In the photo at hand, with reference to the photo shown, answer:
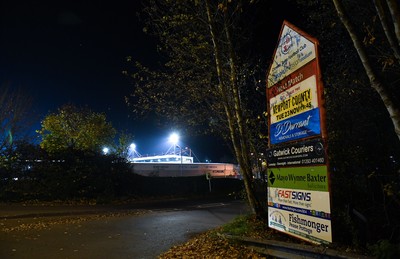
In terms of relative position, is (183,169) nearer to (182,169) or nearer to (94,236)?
(182,169)

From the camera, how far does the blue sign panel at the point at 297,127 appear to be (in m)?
6.56

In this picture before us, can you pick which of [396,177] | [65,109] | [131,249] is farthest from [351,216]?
[65,109]

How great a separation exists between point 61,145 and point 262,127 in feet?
61.0

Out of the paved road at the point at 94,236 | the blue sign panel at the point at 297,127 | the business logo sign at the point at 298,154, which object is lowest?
the paved road at the point at 94,236

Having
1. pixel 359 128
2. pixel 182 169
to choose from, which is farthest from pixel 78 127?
pixel 359 128

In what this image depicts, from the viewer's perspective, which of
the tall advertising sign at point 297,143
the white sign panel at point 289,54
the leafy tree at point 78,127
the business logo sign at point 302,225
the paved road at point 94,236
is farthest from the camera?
the leafy tree at point 78,127

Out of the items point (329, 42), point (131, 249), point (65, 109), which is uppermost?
point (65, 109)

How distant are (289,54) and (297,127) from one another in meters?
1.62

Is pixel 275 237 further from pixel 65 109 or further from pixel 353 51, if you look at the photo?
pixel 65 109

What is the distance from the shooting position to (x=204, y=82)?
1184 cm

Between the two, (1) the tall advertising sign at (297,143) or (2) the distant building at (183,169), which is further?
(2) the distant building at (183,169)

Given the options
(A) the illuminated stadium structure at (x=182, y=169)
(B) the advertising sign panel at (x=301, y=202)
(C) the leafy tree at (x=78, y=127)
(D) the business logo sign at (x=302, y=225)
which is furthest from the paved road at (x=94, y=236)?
(A) the illuminated stadium structure at (x=182, y=169)

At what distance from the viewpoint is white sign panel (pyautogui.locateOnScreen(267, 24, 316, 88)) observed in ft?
22.9

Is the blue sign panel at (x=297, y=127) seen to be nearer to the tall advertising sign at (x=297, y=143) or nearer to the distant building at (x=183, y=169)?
the tall advertising sign at (x=297, y=143)
